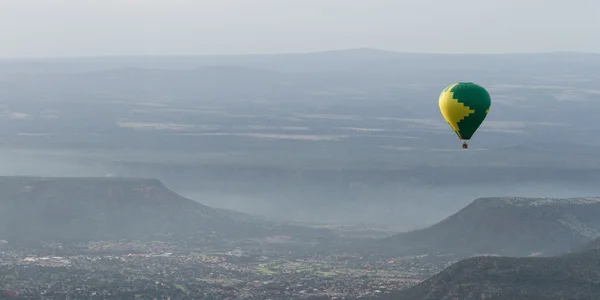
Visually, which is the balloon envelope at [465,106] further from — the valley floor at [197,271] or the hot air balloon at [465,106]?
the valley floor at [197,271]

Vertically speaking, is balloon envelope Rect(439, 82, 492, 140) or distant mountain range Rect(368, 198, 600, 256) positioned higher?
balloon envelope Rect(439, 82, 492, 140)

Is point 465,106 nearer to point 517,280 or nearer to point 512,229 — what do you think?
point 517,280

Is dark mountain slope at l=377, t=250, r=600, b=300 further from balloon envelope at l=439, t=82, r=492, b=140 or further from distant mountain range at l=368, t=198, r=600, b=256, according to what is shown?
distant mountain range at l=368, t=198, r=600, b=256

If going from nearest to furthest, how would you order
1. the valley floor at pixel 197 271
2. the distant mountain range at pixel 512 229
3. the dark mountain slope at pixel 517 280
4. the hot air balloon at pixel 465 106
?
the hot air balloon at pixel 465 106, the dark mountain slope at pixel 517 280, the valley floor at pixel 197 271, the distant mountain range at pixel 512 229

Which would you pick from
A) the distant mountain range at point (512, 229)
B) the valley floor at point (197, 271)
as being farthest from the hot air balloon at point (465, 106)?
the distant mountain range at point (512, 229)

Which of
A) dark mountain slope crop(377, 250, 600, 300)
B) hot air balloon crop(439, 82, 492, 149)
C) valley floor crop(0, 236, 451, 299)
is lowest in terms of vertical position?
valley floor crop(0, 236, 451, 299)

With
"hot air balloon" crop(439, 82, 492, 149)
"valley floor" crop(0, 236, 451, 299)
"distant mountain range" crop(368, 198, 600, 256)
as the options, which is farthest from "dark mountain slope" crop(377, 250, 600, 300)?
"distant mountain range" crop(368, 198, 600, 256)

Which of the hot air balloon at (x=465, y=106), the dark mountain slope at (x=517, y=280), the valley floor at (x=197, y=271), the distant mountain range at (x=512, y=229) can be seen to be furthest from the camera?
the distant mountain range at (x=512, y=229)

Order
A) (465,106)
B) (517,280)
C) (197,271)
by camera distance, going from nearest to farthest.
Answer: (465,106) < (517,280) < (197,271)

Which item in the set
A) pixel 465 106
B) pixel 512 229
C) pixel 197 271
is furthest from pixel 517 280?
pixel 512 229
